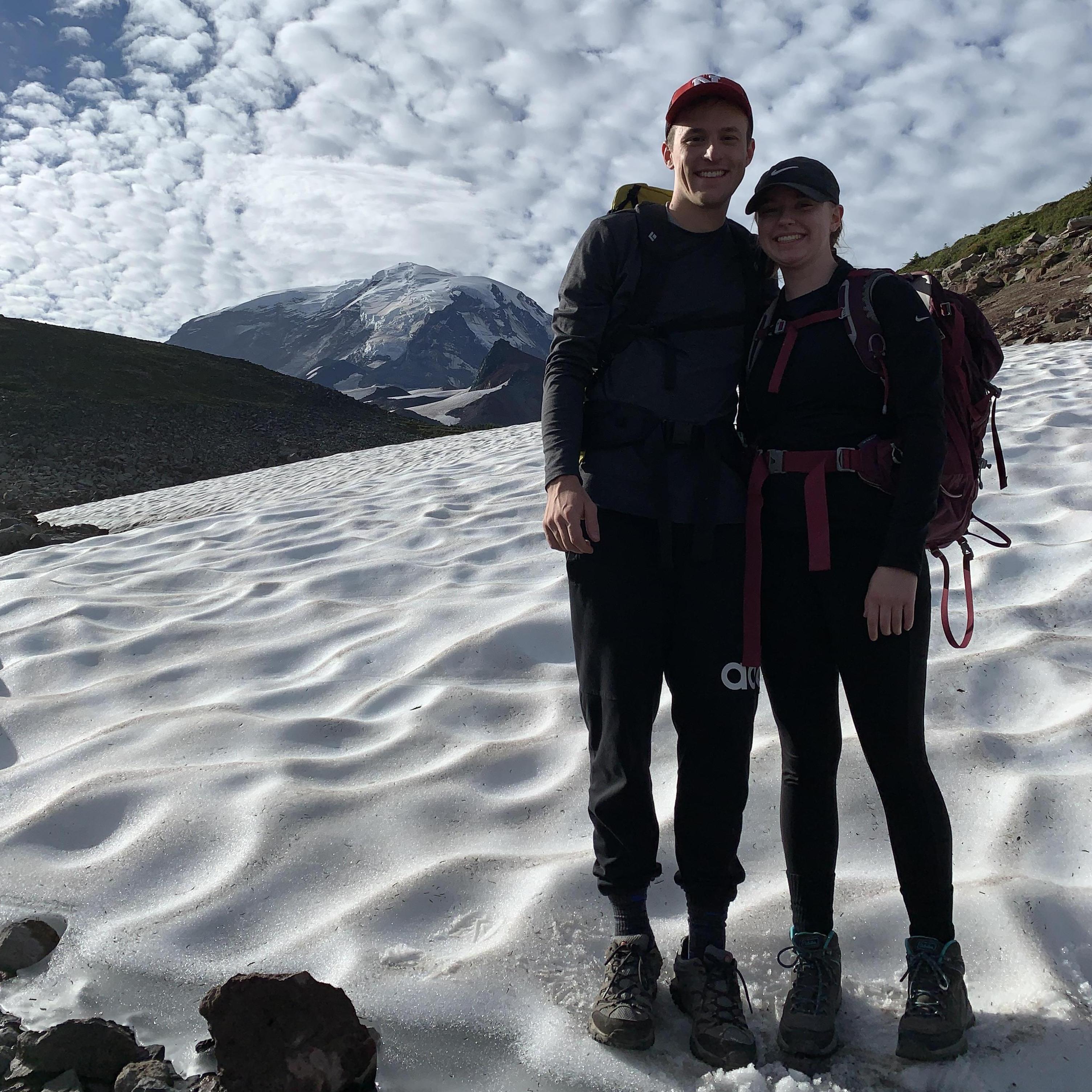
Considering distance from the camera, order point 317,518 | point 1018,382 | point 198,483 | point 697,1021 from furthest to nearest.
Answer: point 198,483
point 1018,382
point 317,518
point 697,1021

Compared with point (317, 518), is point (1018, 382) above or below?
above

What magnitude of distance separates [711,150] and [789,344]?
55 centimetres

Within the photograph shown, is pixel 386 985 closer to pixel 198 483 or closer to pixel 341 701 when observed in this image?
pixel 341 701

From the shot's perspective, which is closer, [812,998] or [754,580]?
[812,998]

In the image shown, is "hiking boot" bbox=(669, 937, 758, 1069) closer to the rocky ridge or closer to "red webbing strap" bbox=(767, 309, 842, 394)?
"red webbing strap" bbox=(767, 309, 842, 394)

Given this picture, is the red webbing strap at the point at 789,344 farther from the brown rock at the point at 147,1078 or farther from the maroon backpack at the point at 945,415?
the brown rock at the point at 147,1078

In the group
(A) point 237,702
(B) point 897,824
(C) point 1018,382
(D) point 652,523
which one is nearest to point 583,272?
(D) point 652,523

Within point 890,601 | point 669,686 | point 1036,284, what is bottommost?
point 669,686

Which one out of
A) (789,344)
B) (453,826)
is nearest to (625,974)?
(453,826)

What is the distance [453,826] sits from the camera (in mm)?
2750

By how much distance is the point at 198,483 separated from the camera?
13.5 meters

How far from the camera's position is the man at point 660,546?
2.02m

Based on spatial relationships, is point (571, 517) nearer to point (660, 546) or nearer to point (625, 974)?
point (660, 546)

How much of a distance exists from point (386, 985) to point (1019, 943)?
5.16 ft
